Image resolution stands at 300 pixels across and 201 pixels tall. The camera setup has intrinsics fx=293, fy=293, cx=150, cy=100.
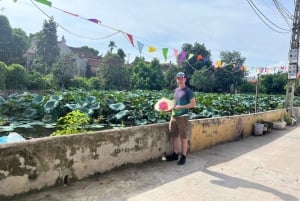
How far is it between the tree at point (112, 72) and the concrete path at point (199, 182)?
26.8 m

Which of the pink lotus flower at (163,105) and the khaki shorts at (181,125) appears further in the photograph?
the pink lotus flower at (163,105)

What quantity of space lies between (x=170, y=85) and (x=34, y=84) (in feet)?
65.7

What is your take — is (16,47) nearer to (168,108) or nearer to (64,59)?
(64,59)

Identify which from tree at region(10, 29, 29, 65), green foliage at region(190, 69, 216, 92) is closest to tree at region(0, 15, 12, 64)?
tree at region(10, 29, 29, 65)

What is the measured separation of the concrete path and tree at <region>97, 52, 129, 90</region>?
26822 mm

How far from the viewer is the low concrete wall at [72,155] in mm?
3127

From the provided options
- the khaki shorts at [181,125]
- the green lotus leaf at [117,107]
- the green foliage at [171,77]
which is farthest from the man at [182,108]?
the green foliage at [171,77]

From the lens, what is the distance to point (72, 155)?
12.2 feet

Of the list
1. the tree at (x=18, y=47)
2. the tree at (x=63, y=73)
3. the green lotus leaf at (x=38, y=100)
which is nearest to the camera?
the green lotus leaf at (x=38, y=100)

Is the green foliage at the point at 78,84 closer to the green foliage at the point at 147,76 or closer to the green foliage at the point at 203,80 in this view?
the green foliage at the point at 147,76

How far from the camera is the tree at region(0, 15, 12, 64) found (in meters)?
35.5

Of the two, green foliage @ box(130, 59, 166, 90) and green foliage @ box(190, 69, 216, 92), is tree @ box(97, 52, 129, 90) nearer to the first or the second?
green foliage @ box(130, 59, 166, 90)

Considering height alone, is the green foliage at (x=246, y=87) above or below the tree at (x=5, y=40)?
below

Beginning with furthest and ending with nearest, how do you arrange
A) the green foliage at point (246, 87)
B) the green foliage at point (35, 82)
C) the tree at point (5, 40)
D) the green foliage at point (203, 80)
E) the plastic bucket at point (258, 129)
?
the green foliage at point (246, 87)
the green foliage at point (203, 80)
the tree at point (5, 40)
the green foliage at point (35, 82)
the plastic bucket at point (258, 129)
